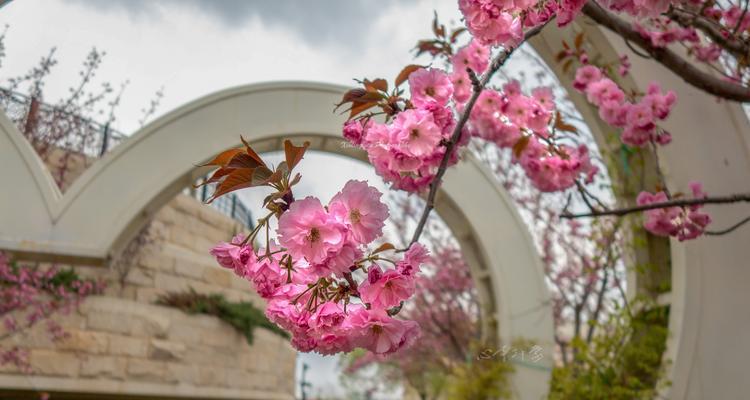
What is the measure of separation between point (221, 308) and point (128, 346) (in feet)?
4.71

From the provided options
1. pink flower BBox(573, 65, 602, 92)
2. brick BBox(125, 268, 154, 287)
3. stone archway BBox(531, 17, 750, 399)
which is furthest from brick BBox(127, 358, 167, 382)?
pink flower BBox(573, 65, 602, 92)

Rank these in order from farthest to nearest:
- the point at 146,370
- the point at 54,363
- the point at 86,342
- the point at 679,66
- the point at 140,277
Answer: the point at 140,277, the point at 146,370, the point at 86,342, the point at 54,363, the point at 679,66

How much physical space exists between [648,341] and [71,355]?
5568 millimetres

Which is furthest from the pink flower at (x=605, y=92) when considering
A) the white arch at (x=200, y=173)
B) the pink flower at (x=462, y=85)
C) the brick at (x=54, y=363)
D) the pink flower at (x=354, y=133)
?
the brick at (x=54, y=363)

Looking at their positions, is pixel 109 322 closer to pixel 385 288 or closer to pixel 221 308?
pixel 221 308

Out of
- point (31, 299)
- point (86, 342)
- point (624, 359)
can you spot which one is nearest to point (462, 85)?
point (624, 359)

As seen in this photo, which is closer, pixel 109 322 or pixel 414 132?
pixel 414 132

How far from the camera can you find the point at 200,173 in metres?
5.17

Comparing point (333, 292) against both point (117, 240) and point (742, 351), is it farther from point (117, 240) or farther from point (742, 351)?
point (117, 240)

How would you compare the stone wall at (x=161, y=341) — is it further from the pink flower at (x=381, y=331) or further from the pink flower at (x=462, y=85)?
the pink flower at (x=381, y=331)

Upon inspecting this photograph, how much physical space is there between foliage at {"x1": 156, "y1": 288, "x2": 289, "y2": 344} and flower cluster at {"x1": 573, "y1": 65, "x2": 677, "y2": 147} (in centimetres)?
618

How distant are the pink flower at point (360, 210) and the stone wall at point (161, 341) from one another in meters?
6.59

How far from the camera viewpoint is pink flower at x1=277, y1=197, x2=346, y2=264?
1175mm

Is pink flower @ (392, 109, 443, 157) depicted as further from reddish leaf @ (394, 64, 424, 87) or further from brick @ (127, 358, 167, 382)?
brick @ (127, 358, 167, 382)
